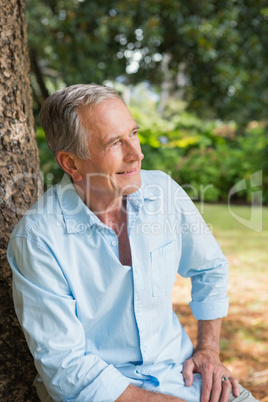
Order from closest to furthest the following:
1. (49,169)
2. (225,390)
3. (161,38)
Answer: (225,390), (161,38), (49,169)

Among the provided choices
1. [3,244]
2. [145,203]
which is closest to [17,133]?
[3,244]

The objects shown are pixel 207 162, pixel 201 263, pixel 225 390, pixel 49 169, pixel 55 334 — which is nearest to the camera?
pixel 55 334

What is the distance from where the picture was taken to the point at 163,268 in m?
1.59

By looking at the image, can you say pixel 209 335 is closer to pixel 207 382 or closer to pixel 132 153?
pixel 207 382

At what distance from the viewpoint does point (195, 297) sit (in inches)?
70.8

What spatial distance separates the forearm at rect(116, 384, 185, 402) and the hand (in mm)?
174

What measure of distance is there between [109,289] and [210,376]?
54 centimetres

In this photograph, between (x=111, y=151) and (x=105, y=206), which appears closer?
(x=111, y=151)

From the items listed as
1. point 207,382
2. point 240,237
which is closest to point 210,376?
point 207,382

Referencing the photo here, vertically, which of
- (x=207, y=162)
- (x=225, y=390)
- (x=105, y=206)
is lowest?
(x=207, y=162)

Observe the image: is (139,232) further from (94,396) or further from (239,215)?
(239,215)

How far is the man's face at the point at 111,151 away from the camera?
58.2 inches

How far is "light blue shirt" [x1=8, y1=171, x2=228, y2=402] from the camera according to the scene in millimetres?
1356

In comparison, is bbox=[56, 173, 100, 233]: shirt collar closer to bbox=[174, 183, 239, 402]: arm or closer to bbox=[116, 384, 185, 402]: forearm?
bbox=[174, 183, 239, 402]: arm
